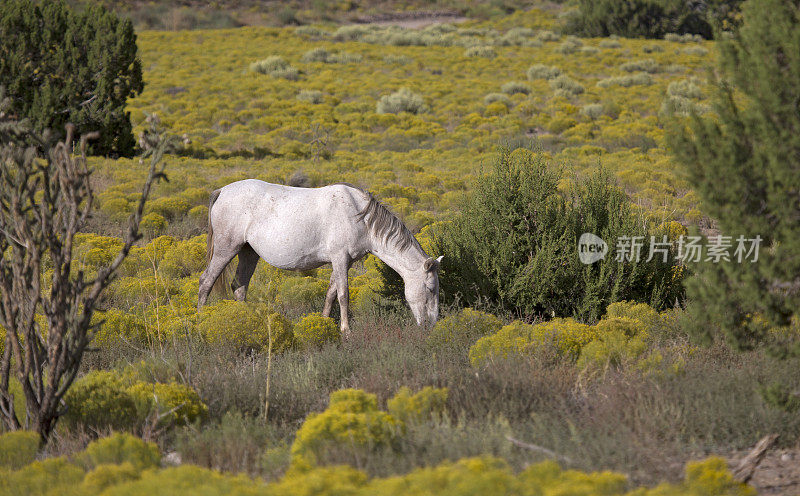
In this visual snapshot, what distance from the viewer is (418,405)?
4.60 m

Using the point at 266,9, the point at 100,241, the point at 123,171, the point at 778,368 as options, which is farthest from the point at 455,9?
the point at 778,368

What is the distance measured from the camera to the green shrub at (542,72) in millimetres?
32500

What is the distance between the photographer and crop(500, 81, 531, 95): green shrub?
29438 millimetres

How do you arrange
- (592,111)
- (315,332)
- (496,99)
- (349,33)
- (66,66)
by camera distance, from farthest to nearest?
(349,33), (496,99), (592,111), (66,66), (315,332)

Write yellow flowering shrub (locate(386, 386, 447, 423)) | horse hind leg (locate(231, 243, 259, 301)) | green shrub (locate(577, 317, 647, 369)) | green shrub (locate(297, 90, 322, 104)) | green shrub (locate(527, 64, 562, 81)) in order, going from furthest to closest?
green shrub (locate(527, 64, 562, 81)) < green shrub (locate(297, 90, 322, 104)) < horse hind leg (locate(231, 243, 259, 301)) < green shrub (locate(577, 317, 647, 369)) < yellow flowering shrub (locate(386, 386, 447, 423))

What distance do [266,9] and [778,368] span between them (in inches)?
2199

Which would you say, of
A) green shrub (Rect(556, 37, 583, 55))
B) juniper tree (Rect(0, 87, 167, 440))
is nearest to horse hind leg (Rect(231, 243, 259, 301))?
juniper tree (Rect(0, 87, 167, 440))

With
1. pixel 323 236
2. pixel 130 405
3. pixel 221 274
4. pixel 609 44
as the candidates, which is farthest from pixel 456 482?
pixel 609 44

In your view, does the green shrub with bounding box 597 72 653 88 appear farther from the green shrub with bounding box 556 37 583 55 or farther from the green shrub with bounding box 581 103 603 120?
the green shrub with bounding box 556 37 583 55

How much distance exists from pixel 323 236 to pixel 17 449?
3.86 m

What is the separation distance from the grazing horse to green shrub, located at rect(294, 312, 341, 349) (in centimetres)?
21

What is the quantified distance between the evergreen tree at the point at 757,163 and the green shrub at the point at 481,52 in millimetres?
35291

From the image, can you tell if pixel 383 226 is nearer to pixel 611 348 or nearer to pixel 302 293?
pixel 302 293

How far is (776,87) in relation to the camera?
164 inches
